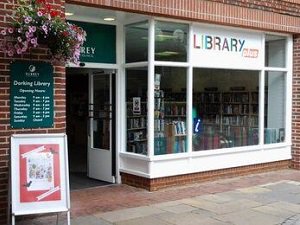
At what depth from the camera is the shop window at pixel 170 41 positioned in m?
8.80

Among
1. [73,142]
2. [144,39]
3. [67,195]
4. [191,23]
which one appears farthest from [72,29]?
[73,142]

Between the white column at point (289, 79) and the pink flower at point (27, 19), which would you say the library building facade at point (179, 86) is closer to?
the white column at point (289, 79)

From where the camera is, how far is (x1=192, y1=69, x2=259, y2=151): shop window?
9.65 metres

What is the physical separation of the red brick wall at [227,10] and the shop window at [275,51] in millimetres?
427

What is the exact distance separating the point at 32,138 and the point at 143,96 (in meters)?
3.36

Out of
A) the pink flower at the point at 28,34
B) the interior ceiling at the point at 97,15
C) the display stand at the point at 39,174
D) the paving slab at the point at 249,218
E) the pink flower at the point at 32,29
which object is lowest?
the paving slab at the point at 249,218

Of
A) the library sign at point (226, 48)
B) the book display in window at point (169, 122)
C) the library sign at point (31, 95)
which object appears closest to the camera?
the library sign at point (31, 95)

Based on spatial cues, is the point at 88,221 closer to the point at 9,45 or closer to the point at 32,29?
the point at 9,45

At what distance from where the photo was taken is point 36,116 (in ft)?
21.7

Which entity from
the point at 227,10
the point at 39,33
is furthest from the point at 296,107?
the point at 39,33

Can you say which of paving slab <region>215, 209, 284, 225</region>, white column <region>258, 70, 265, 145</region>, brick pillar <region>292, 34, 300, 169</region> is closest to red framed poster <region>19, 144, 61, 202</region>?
paving slab <region>215, 209, 284, 225</region>

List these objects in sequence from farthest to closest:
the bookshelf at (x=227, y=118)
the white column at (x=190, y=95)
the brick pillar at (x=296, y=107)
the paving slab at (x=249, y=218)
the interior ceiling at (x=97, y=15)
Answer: the brick pillar at (x=296, y=107) < the bookshelf at (x=227, y=118) < the white column at (x=190, y=95) < the interior ceiling at (x=97, y=15) < the paving slab at (x=249, y=218)

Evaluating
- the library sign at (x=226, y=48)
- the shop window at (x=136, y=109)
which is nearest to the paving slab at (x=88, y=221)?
the shop window at (x=136, y=109)

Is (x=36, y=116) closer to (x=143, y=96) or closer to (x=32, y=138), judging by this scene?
(x=32, y=138)
